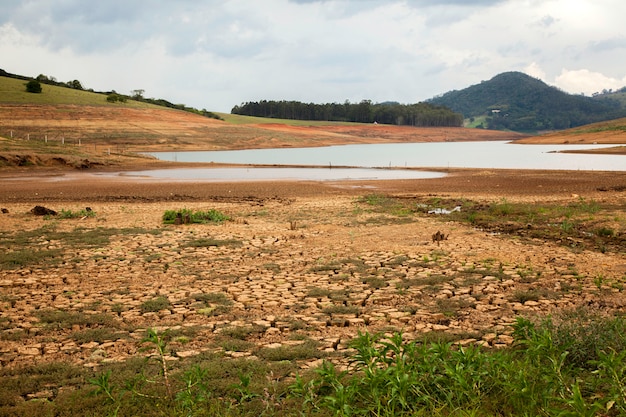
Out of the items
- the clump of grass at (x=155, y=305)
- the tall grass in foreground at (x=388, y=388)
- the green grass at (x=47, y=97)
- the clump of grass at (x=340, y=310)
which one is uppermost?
the green grass at (x=47, y=97)

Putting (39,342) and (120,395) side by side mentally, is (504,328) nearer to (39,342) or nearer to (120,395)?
(120,395)

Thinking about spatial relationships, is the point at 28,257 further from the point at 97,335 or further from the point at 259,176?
the point at 259,176

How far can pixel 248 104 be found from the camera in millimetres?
144625

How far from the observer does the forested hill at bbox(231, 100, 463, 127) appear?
13475 centimetres

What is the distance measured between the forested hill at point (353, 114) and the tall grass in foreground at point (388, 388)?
13073cm

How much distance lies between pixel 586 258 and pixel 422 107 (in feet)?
501

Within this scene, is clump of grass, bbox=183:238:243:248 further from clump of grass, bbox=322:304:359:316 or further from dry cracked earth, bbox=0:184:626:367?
clump of grass, bbox=322:304:359:316

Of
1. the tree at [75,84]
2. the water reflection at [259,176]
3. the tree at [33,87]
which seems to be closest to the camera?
the water reflection at [259,176]

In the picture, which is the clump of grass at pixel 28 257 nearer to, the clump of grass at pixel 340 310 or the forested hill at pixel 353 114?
the clump of grass at pixel 340 310

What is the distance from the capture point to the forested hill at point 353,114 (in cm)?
13475

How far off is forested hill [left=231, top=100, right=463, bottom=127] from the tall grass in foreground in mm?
→ 130730

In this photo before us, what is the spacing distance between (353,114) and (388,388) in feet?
453

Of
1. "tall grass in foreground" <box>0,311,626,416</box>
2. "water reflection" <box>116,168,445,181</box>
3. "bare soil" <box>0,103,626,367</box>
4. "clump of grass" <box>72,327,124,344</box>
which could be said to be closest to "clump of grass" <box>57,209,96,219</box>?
"bare soil" <box>0,103,626,367</box>

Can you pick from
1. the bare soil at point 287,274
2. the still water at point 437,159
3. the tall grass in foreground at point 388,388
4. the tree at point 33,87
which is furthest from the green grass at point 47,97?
the tall grass in foreground at point 388,388
